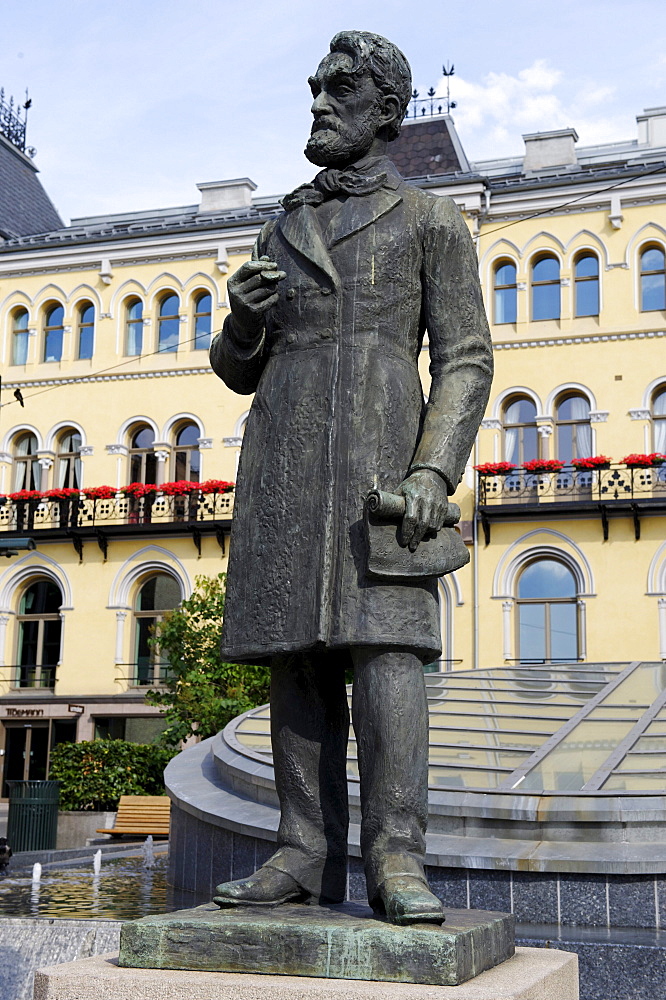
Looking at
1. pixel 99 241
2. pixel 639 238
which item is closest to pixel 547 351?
pixel 639 238

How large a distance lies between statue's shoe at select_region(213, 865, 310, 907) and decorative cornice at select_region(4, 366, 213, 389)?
30.0m

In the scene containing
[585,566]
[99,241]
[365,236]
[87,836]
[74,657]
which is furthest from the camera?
[99,241]

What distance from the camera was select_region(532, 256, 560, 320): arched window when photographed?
31.5 metres

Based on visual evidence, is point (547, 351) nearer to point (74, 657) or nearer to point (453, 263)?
point (74, 657)

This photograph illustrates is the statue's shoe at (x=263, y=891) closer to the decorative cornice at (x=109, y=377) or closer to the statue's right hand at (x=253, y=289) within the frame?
the statue's right hand at (x=253, y=289)

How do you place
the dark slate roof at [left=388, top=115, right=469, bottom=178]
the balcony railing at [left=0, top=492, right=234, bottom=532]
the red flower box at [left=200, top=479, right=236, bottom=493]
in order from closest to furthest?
the red flower box at [left=200, top=479, right=236, bottom=493] < the balcony railing at [left=0, top=492, right=234, bottom=532] < the dark slate roof at [left=388, top=115, right=469, bottom=178]

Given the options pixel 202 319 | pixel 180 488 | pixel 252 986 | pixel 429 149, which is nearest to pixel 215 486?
pixel 180 488

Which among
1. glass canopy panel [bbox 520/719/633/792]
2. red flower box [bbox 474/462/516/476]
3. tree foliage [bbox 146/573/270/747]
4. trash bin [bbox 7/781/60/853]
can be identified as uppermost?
red flower box [bbox 474/462/516/476]

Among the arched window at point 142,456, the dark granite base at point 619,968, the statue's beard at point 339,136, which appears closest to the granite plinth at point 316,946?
the dark granite base at point 619,968

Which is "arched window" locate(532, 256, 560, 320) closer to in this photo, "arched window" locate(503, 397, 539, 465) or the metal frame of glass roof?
"arched window" locate(503, 397, 539, 465)

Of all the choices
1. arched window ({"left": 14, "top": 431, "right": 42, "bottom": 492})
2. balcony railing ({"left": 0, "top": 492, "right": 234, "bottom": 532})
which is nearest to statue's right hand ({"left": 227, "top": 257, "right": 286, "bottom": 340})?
balcony railing ({"left": 0, "top": 492, "right": 234, "bottom": 532})

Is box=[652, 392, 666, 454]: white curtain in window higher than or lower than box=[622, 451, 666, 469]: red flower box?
higher

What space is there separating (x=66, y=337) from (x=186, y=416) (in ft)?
14.7

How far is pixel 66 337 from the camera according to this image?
116 ft
